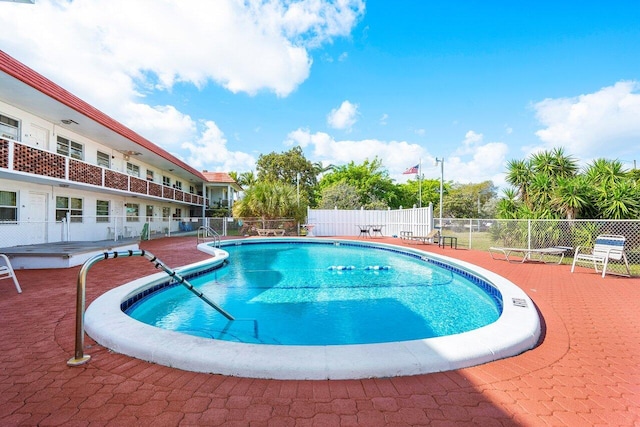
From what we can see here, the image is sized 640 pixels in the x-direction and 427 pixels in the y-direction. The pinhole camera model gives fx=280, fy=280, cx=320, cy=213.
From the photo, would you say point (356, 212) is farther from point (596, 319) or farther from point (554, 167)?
point (596, 319)

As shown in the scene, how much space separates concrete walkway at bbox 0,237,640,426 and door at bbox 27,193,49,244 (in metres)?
9.98

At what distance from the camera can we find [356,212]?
19516mm

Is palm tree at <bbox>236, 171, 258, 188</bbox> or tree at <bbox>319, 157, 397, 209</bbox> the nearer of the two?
tree at <bbox>319, 157, 397, 209</bbox>

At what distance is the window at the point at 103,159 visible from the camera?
14.3m

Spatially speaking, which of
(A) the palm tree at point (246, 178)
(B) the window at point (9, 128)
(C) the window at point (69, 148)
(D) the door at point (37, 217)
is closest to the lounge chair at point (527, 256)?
(D) the door at point (37, 217)

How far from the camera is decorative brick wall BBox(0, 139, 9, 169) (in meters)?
8.13

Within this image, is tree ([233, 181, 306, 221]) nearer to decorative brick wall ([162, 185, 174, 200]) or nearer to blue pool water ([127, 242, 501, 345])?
decorative brick wall ([162, 185, 174, 200])

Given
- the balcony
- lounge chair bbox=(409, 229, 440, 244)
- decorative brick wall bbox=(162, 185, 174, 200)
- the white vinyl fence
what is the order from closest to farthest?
the balcony, lounge chair bbox=(409, 229, 440, 244), decorative brick wall bbox=(162, 185, 174, 200), the white vinyl fence

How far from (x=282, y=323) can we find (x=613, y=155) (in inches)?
561

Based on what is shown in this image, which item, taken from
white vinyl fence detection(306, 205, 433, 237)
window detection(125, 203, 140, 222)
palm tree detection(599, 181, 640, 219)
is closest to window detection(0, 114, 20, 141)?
window detection(125, 203, 140, 222)

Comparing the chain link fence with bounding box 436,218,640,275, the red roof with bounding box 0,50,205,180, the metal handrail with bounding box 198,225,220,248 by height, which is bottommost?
the metal handrail with bounding box 198,225,220,248

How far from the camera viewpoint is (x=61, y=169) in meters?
10.3

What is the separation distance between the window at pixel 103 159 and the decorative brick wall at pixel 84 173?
2471mm

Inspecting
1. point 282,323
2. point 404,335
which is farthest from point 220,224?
point 404,335
